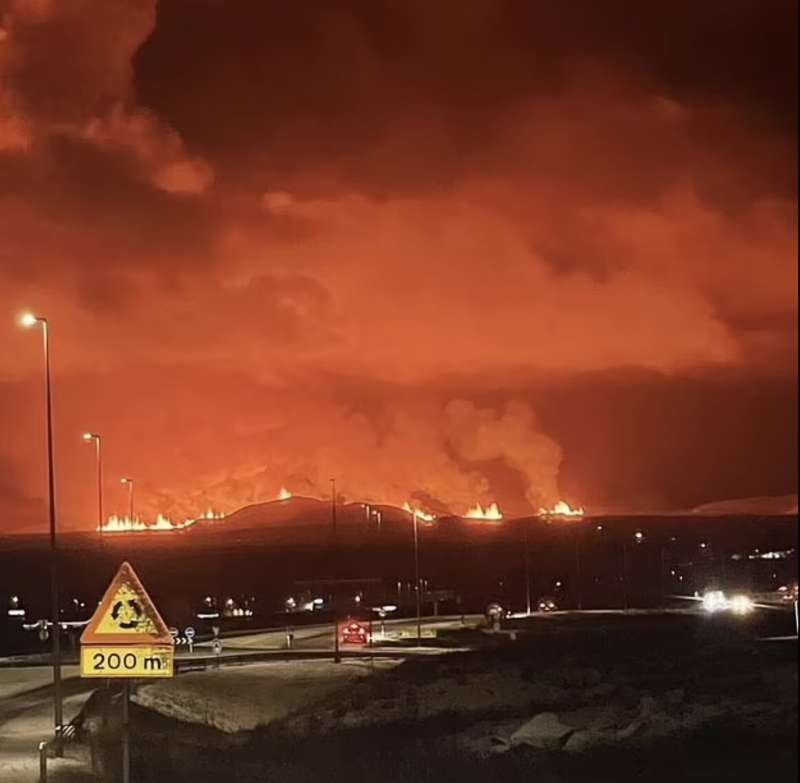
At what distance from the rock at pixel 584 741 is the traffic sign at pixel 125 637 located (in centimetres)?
334

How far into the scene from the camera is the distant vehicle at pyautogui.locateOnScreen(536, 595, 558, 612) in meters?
11.5

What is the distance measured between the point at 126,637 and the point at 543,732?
3608 millimetres

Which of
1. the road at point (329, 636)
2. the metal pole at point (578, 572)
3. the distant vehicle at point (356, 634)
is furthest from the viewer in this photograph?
the distant vehicle at point (356, 634)

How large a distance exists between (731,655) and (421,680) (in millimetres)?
3043

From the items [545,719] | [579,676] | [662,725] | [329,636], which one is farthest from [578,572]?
[329,636]

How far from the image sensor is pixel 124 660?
8.43 metres

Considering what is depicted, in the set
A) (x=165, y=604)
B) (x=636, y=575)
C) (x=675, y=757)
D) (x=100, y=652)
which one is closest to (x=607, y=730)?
(x=675, y=757)

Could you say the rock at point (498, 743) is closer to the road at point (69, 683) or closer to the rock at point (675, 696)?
the road at point (69, 683)

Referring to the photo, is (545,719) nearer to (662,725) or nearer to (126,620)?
(662,725)

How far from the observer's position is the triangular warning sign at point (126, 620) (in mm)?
A: 8398

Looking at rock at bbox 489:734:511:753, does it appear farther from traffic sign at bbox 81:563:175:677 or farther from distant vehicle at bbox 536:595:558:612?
traffic sign at bbox 81:563:175:677

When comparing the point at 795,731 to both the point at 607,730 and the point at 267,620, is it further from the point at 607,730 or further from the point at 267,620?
the point at 267,620

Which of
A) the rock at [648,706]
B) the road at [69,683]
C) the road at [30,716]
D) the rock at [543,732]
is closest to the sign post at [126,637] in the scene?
the road at [30,716]

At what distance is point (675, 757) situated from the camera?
9.34 meters
